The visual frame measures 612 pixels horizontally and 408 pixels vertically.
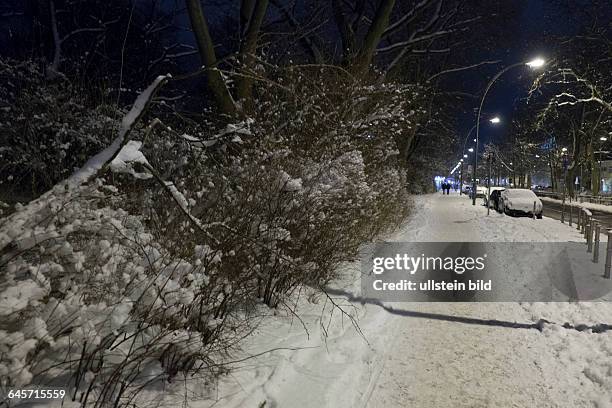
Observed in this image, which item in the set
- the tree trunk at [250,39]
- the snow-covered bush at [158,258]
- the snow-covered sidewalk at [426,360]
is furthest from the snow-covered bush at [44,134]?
the snow-covered sidewalk at [426,360]

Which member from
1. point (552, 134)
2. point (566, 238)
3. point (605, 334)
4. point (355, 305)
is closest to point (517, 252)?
point (566, 238)

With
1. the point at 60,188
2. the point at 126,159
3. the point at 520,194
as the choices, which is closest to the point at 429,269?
the point at 126,159

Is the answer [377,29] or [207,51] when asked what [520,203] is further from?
[207,51]

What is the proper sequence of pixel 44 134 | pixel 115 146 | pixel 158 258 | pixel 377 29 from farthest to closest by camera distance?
1. pixel 377 29
2. pixel 44 134
3. pixel 158 258
4. pixel 115 146

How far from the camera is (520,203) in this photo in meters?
20.3

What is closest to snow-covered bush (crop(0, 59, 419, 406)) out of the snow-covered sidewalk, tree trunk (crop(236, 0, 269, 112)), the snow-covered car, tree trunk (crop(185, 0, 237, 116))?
the snow-covered sidewalk

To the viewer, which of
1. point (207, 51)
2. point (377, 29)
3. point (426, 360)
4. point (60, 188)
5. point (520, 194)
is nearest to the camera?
point (60, 188)

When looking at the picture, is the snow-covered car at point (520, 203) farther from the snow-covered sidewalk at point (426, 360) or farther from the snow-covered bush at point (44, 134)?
the snow-covered bush at point (44, 134)

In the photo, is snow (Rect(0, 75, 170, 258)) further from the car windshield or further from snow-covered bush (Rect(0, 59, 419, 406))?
the car windshield

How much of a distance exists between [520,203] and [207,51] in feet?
59.7

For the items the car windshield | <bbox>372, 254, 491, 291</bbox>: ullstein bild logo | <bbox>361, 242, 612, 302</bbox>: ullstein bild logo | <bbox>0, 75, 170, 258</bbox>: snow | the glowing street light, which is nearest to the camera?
<bbox>0, 75, 170, 258</bbox>: snow

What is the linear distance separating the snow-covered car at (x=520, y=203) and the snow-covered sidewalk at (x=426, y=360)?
15.4m

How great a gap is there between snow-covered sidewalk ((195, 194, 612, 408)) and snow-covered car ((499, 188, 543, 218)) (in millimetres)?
15450

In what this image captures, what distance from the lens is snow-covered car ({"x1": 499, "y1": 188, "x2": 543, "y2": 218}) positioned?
1946cm
